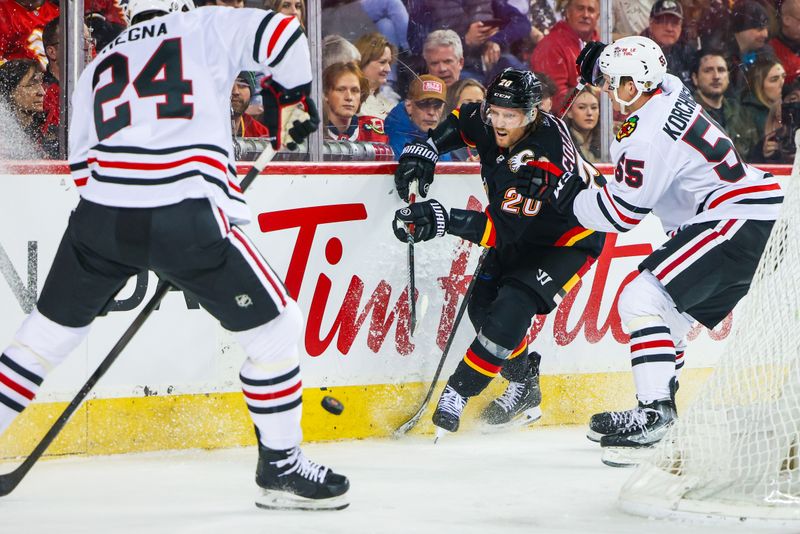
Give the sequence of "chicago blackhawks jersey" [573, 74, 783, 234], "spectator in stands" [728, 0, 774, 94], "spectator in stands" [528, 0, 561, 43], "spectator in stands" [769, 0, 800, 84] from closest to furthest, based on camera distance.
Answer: "chicago blackhawks jersey" [573, 74, 783, 234] < "spectator in stands" [528, 0, 561, 43] < "spectator in stands" [728, 0, 774, 94] < "spectator in stands" [769, 0, 800, 84]

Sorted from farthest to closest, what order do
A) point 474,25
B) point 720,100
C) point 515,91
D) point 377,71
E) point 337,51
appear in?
point 720,100
point 474,25
point 377,71
point 337,51
point 515,91

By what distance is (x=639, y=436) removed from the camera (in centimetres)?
348

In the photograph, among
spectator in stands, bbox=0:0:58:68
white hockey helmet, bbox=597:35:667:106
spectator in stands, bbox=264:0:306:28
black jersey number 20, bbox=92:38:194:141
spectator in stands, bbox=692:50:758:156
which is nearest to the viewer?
black jersey number 20, bbox=92:38:194:141

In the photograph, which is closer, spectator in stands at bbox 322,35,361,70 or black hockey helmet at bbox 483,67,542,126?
black hockey helmet at bbox 483,67,542,126

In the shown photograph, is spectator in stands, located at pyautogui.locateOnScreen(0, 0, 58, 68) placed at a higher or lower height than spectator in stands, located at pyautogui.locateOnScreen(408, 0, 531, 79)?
higher

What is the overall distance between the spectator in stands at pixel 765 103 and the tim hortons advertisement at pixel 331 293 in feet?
5.21

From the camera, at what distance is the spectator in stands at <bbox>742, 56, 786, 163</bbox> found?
5.86 metres

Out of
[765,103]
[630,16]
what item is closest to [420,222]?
[630,16]

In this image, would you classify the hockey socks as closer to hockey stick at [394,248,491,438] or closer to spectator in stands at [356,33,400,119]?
hockey stick at [394,248,491,438]

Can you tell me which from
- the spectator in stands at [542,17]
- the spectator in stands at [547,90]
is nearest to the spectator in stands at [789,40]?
the spectator in stands at [542,17]

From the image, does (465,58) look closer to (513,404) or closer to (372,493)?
(513,404)

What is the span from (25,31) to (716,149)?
220cm

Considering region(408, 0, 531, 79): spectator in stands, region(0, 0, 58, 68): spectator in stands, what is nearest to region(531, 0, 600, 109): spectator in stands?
region(408, 0, 531, 79): spectator in stands

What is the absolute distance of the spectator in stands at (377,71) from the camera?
4641mm
